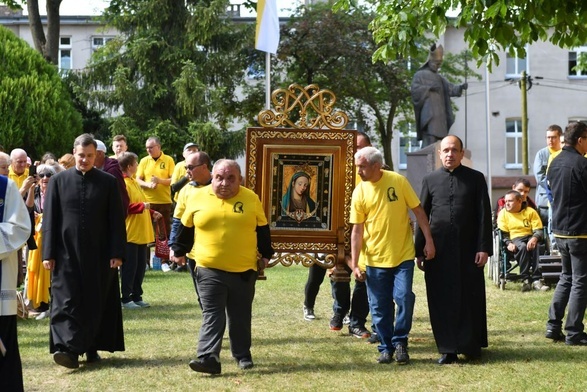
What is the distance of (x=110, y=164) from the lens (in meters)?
13.1

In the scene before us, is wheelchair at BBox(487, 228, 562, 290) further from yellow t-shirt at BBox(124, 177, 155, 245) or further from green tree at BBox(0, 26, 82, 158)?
green tree at BBox(0, 26, 82, 158)

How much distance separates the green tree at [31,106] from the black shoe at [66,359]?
2318cm

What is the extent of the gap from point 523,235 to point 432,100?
7.95 m

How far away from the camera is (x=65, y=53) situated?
5484cm

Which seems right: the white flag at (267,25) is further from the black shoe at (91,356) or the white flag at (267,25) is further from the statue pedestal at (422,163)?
the black shoe at (91,356)

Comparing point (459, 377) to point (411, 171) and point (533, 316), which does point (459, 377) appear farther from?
point (411, 171)

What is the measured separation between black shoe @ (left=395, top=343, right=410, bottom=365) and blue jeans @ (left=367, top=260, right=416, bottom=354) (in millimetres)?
45

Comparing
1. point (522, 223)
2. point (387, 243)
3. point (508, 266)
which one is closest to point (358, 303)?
point (387, 243)

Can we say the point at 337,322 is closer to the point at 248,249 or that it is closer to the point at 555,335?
the point at 555,335

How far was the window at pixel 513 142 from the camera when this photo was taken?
2094 inches

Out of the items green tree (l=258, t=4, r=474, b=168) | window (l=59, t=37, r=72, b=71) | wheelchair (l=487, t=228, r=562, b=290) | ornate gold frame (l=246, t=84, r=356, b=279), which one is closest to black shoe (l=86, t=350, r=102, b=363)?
ornate gold frame (l=246, t=84, r=356, b=279)

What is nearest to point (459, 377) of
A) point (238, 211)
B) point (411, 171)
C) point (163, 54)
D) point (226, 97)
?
point (238, 211)

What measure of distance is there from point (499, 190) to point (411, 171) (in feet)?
66.4

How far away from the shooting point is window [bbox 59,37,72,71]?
Result: 178 ft
